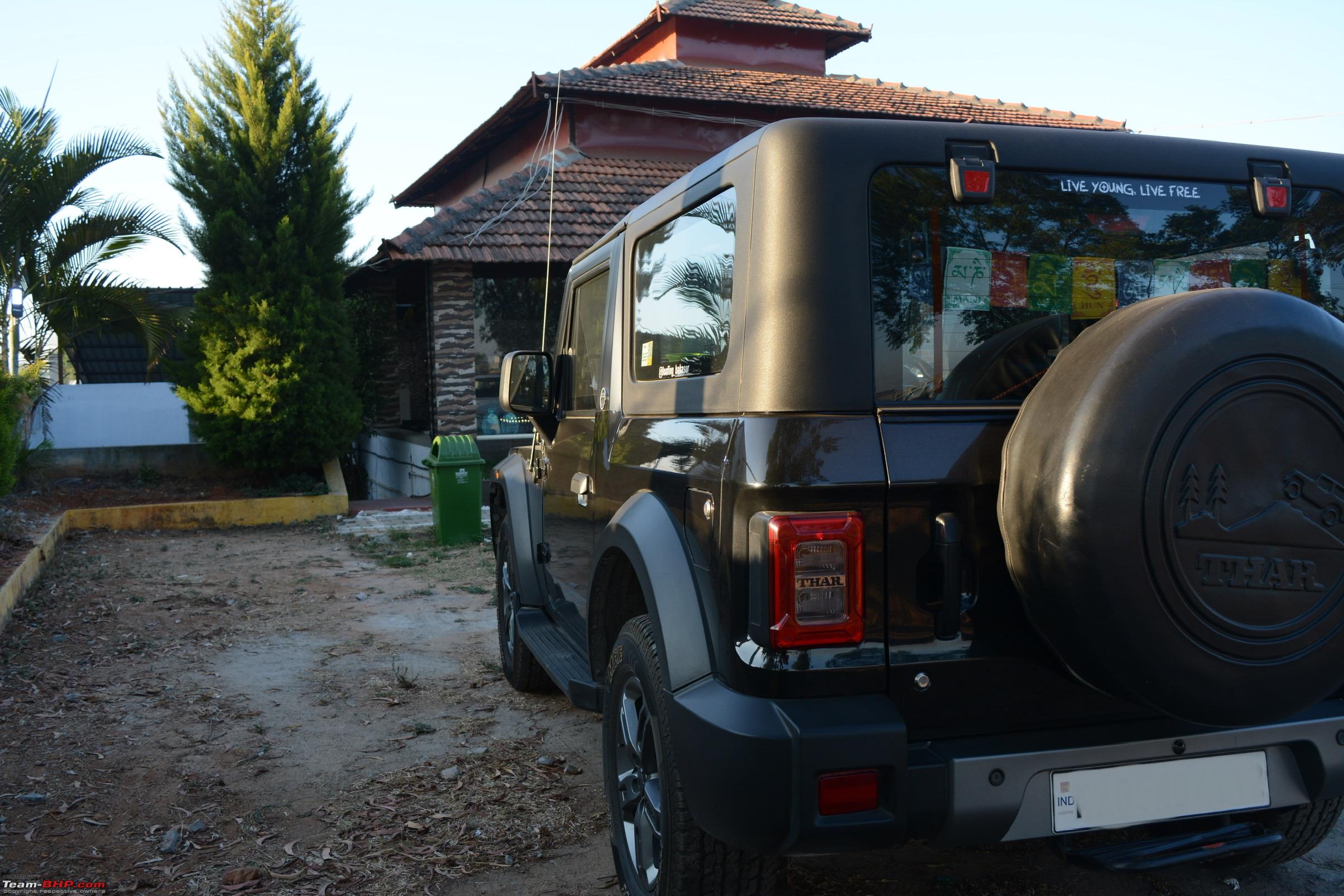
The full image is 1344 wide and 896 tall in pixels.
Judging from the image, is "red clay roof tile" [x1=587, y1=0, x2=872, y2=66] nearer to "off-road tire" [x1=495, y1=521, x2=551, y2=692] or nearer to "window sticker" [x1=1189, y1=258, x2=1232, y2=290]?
"off-road tire" [x1=495, y1=521, x2=551, y2=692]

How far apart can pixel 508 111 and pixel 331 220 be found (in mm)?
3696

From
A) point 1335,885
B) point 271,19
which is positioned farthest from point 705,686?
point 271,19

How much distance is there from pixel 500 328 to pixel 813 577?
1216cm

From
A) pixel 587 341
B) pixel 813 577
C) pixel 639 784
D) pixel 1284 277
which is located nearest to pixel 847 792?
pixel 813 577

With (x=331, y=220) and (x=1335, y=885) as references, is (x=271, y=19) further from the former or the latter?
(x=1335, y=885)

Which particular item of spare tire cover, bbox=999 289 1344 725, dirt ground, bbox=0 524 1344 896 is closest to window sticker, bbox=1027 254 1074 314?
spare tire cover, bbox=999 289 1344 725

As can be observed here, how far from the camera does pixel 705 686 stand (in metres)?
2.34

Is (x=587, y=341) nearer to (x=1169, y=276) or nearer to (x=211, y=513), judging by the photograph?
(x=1169, y=276)

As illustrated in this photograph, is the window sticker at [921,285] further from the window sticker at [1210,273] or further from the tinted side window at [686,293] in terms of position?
the window sticker at [1210,273]

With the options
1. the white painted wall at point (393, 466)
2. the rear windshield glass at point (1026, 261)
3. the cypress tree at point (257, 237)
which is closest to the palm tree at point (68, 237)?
the cypress tree at point (257, 237)

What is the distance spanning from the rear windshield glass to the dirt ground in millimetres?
1657

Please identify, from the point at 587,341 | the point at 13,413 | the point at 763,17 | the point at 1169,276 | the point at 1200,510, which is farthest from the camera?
the point at 763,17

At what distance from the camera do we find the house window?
1370 centimetres

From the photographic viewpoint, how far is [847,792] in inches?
84.8
